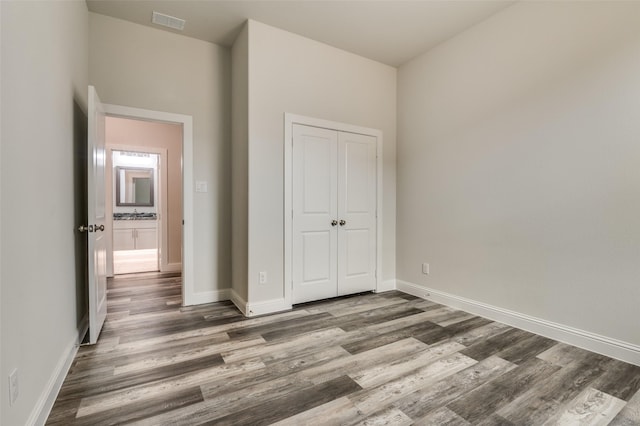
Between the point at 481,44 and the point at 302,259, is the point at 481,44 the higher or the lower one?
the higher one

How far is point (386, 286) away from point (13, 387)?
11.4 ft

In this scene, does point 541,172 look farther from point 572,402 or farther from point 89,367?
point 89,367

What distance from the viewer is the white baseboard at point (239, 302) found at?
3094 millimetres

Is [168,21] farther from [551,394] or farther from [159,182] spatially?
[551,394]

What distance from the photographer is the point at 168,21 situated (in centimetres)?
306

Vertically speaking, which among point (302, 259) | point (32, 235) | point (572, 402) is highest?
point (32, 235)

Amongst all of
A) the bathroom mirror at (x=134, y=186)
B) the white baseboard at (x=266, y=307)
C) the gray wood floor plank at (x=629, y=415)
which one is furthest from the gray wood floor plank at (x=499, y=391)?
the bathroom mirror at (x=134, y=186)

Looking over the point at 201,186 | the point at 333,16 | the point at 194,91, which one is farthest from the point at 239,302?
the point at 333,16

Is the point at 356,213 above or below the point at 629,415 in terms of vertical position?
above

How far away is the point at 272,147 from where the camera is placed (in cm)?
318

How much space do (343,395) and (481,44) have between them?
3.33 m

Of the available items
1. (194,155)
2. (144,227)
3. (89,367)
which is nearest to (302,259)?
(194,155)

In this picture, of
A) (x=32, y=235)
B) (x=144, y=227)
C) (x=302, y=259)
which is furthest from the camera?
(x=144, y=227)

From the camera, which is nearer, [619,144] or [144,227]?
[619,144]
